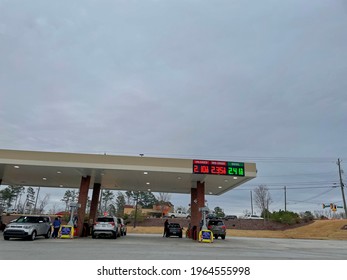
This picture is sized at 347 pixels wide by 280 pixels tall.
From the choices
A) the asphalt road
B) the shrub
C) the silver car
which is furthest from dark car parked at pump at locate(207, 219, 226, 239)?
the shrub

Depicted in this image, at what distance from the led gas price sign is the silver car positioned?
35.7 feet

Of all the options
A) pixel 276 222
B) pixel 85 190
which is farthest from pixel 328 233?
pixel 85 190

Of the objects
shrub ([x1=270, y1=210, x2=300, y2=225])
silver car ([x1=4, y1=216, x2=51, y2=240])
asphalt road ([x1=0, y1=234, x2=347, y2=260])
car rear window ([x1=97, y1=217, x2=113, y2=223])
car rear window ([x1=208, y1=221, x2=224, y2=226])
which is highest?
shrub ([x1=270, y1=210, x2=300, y2=225])

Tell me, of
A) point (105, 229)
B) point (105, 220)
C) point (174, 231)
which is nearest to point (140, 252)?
point (105, 229)

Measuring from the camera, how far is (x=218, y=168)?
2058 centimetres

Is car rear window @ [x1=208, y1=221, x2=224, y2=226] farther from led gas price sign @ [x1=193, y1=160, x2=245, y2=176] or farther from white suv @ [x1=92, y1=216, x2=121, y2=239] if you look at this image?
white suv @ [x1=92, y1=216, x2=121, y2=239]

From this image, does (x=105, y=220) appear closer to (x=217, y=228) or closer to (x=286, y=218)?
(x=217, y=228)

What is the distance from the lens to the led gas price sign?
20.5 m

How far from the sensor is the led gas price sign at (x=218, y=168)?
20.5 metres

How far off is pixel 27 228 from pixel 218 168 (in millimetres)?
12633

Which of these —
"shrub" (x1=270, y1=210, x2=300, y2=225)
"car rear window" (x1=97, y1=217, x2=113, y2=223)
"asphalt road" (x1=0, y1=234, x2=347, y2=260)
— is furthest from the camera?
"shrub" (x1=270, y1=210, x2=300, y2=225)

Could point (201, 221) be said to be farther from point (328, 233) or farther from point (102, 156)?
point (328, 233)

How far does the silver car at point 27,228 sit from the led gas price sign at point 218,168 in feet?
35.7

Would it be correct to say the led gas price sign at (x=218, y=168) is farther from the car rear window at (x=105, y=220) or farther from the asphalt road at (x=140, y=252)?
the car rear window at (x=105, y=220)
